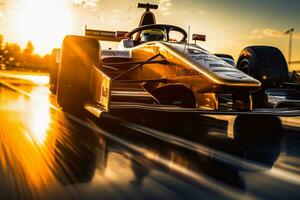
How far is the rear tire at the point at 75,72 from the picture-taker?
542 centimetres

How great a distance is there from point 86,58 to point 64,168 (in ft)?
11.1

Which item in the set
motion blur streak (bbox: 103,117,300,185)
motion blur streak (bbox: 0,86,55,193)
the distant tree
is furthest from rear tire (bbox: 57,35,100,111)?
the distant tree

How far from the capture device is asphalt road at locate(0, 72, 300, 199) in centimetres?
187

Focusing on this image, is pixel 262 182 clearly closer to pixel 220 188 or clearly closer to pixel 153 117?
pixel 220 188

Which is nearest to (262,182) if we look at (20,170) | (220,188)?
(220,188)

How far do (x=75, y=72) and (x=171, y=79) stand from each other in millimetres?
1428

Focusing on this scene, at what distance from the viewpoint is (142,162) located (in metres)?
2.50

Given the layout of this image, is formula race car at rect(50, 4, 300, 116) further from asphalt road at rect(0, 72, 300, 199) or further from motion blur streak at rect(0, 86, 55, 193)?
motion blur streak at rect(0, 86, 55, 193)

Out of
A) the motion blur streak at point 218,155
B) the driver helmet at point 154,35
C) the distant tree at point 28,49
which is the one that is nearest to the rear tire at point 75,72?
the motion blur streak at point 218,155

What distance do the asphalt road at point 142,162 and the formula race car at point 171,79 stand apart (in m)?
0.40

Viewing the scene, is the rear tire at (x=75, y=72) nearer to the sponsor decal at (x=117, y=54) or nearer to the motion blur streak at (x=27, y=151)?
the motion blur streak at (x=27, y=151)

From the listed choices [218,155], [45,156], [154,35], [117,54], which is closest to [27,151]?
[45,156]

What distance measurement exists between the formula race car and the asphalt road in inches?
15.6

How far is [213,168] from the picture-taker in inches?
94.3
